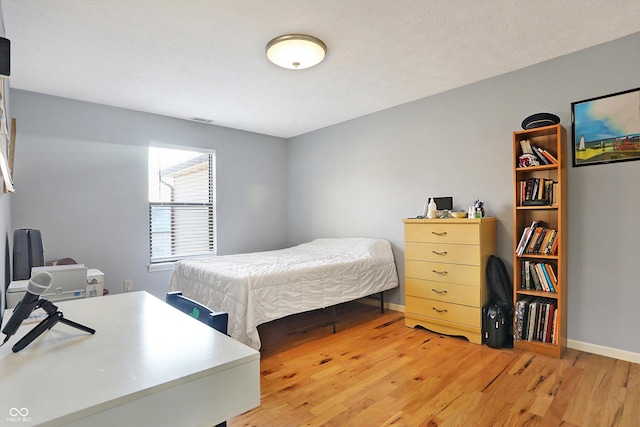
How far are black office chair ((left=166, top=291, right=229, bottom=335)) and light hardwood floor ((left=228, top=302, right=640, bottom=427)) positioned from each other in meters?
0.85

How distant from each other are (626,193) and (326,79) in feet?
8.48

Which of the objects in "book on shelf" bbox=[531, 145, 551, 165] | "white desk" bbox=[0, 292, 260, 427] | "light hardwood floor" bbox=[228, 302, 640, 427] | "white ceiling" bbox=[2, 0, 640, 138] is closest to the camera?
"white desk" bbox=[0, 292, 260, 427]

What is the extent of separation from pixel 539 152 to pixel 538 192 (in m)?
0.33

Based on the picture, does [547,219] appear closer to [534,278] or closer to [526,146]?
[534,278]

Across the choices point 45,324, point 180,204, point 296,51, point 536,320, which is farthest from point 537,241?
point 180,204

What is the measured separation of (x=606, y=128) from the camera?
252cm

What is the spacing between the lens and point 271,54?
2.46 metres

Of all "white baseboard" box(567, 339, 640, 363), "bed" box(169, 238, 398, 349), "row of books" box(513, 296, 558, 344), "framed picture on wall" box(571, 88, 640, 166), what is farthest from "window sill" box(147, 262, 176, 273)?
"framed picture on wall" box(571, 88, 640, 166)

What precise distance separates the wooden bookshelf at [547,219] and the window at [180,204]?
11.9 feet

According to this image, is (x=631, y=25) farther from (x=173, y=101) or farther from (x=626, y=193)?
(x=173, y=101)

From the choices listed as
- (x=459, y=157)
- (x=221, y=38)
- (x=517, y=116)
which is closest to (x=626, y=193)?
(x=517, y=116)

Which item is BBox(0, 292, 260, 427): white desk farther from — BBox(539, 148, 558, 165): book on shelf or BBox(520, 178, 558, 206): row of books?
BBox(539, 148, 558, 165): book on shelf

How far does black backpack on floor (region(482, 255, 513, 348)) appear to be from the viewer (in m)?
2.72

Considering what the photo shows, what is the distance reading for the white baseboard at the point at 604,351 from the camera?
2.43 meters
